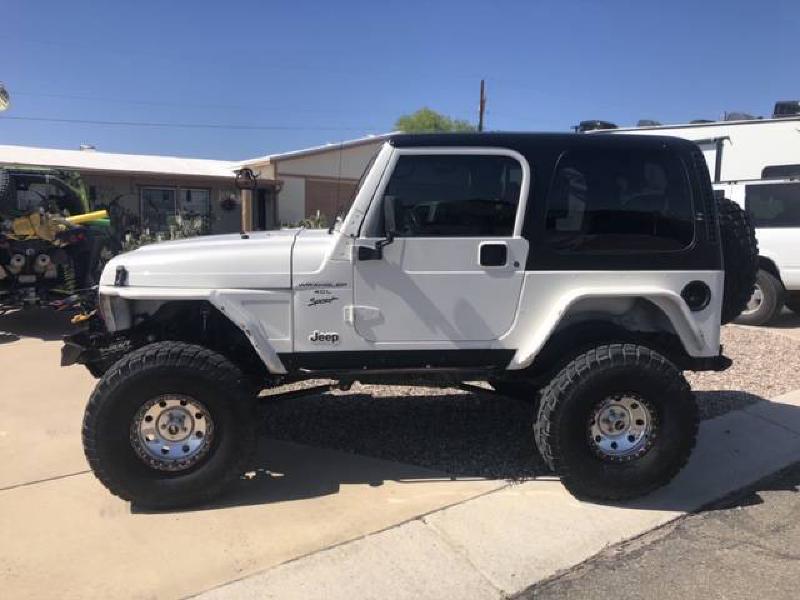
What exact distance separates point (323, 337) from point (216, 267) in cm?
71

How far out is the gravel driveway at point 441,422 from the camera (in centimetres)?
443

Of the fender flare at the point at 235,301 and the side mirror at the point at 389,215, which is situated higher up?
the side mirror at the point at 389,215

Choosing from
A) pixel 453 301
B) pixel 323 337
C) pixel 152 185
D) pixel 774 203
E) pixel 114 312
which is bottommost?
pixel 323 337

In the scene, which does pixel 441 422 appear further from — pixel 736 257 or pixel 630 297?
pixel 736 257

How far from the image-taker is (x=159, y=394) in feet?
11.7

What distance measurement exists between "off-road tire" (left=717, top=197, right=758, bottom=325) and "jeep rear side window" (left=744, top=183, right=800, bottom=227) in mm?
5669

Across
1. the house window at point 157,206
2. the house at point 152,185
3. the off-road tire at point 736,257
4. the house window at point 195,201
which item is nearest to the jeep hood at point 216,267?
the off-road tire at point 736,257

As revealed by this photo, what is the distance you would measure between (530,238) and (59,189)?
8.24 meters

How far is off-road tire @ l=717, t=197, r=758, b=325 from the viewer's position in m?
4.09

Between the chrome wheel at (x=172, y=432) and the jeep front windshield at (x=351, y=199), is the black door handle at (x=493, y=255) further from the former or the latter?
the chrome wheel at (x=172, y=432)

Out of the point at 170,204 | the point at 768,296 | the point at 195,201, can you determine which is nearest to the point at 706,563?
the point at 768,296

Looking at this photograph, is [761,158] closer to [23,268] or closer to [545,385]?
[545,385]

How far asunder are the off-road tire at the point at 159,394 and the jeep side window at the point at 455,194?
4.24 feet

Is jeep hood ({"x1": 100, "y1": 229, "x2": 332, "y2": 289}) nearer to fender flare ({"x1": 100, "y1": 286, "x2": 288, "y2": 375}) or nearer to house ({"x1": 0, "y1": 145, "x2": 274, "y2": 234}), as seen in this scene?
fender flare ({"x1": 100, "y1": 286, "x2": 288, "y2": 375})
